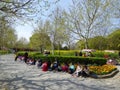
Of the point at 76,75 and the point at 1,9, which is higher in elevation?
the point at 1,9

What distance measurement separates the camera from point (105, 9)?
123 feet

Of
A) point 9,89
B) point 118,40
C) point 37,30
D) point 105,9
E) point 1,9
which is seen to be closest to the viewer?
point 9,89

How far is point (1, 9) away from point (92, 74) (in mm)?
8824

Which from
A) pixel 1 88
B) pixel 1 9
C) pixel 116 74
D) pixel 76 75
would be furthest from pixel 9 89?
pixel 116 74

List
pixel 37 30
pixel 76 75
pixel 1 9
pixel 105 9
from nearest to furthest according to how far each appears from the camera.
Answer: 1. pixel 1 9
2. pixel 76 75
3. pixel 105 9
4. pixel 37 30

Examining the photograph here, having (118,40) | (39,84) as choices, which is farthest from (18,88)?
(118,40)

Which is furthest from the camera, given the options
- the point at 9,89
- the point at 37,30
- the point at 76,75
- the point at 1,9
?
the point at 37,30

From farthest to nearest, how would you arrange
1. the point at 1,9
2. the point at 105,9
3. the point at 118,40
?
the point at 118,40 < the point at 105,9 < the point at 1,9

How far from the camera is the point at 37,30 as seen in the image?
6906 cm

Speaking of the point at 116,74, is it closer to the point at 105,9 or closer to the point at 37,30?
the point at 105,9

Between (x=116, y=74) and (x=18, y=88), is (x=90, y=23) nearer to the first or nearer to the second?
(x=116, y=74)

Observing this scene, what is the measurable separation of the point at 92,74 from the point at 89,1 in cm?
2076

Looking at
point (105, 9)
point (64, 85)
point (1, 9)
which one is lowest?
point (64, 85)

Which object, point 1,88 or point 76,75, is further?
point 76,75
